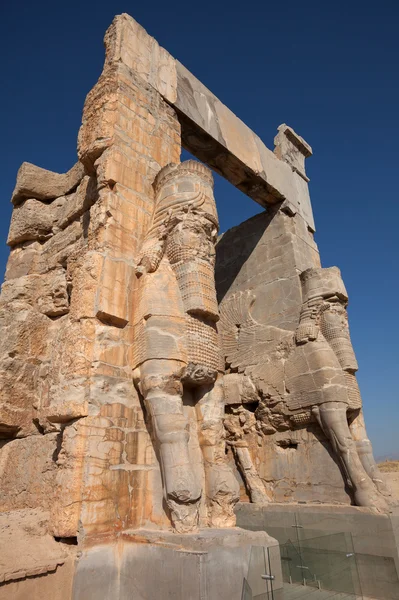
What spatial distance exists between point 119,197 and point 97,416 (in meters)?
1.87

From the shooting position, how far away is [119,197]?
3807mm

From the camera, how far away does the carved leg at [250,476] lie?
214 inches

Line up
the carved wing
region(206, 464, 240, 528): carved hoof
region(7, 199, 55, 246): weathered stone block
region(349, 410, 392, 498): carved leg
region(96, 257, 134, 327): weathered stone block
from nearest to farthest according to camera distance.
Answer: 1. region(206, 464, 240, 528): carved hoof
2. region(96, 257, 134, 327): weathered stone block
3. region(7, 199, 55, 246): weathered stone block
4. region(349, 410, 392, 498): carved leg
5. the carved wing

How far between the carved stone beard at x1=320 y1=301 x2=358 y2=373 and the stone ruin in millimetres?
20

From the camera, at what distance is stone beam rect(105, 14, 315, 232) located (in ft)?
15.5

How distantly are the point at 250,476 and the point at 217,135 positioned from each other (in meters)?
4.53

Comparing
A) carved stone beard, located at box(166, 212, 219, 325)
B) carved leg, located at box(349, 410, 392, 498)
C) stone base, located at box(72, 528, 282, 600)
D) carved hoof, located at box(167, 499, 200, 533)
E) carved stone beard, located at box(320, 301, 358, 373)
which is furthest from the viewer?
carved stone beard, located at box(320, 301, 358, 373)

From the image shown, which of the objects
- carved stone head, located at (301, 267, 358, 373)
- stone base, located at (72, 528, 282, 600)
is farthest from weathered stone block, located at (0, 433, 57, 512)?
carved stone head, located at (301, 267, 358, 373)

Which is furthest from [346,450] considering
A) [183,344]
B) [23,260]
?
[23,260]

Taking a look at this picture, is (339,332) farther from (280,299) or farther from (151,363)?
(151,363)

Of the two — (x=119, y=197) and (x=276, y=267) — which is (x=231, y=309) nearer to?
(x=276, y=267)

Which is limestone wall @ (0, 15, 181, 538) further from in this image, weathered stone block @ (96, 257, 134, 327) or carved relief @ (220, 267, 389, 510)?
carved relief @ (220, 267, 389, 510)

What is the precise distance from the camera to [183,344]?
10.7 ft

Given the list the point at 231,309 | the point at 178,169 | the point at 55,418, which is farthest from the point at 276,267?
the point at 55,418
